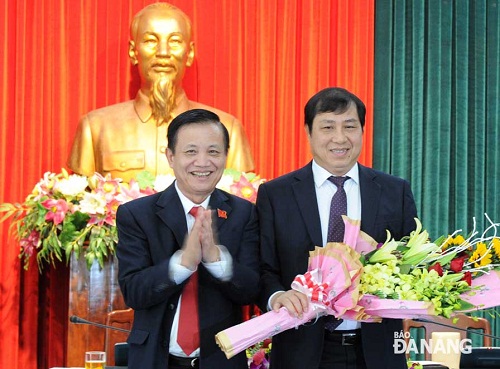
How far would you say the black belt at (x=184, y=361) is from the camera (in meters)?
1.99

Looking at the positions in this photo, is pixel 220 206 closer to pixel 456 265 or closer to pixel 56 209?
pixel 456 265

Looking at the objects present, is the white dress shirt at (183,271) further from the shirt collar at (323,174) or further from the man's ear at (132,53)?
the man's ear at (132,53)

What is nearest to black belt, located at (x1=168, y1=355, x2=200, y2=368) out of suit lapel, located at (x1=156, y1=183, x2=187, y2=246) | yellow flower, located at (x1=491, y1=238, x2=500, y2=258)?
suit lapel, located at (x1=156, y1=183, x2=187, y2=246)

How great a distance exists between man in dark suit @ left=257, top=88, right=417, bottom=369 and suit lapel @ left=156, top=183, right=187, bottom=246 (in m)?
0.22

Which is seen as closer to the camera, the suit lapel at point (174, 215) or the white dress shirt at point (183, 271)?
the white dress shirt at point (183, 271)

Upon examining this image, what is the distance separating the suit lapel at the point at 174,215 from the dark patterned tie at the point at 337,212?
351mm

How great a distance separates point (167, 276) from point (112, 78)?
10.1 ft

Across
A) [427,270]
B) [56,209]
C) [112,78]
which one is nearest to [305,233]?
[427,270]

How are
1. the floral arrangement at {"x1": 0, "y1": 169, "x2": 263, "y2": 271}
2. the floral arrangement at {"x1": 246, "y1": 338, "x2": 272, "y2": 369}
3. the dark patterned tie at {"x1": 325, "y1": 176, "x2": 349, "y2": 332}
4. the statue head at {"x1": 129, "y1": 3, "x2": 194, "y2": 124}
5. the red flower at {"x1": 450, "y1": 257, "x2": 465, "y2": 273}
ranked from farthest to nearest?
the statue head at {"x1": 129, "y1": 3, "x2": 194, "y2": 124} → the floral arrangement at {"x1": 0, "y1": 169, "x2": 263, "y2": 271} → the floral arrangement at {"x1": 246, "y1": 338, "x2": 272, "y2": 369} → the dark patterned tie at {"x1": 325, "y1": 176, "x2": 349, "y2": 332} → the red flower at {"x1": 450, "y1": 257, "x2": 465, "y2": 273}

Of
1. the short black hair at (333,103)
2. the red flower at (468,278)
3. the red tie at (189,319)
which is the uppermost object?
the short black hair at (333,103)

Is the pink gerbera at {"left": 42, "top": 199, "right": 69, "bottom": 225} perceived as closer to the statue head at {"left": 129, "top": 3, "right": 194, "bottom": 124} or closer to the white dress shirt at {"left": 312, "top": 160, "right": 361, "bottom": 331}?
the statue head at {"left": 129, "top": 3, "right": 194, "bottom": 124}

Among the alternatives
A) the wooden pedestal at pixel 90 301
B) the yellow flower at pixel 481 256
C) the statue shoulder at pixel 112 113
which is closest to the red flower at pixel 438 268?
the yellow flower at pixel 481 256

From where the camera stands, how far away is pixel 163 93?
4.38 metres

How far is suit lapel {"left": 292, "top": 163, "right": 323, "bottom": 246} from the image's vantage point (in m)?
2.14
